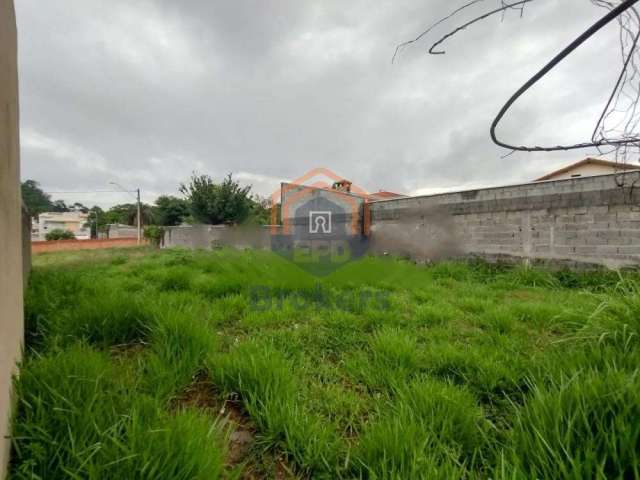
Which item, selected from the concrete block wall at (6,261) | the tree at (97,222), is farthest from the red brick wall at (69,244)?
the concrete block wall at (6,261)

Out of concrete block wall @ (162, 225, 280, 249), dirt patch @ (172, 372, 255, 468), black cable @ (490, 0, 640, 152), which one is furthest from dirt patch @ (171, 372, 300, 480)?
concrete block wall @ (162, 225, 280, 249)

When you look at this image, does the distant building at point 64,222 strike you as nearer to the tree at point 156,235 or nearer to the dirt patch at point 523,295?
the tree at point 156,235

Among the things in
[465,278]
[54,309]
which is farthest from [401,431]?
[465,278]

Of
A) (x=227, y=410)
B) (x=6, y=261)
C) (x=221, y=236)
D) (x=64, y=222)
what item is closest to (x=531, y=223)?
(x=227, y=410)

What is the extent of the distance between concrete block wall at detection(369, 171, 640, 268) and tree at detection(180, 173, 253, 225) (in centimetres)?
905

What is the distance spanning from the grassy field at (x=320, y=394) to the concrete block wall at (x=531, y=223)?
2896 mm

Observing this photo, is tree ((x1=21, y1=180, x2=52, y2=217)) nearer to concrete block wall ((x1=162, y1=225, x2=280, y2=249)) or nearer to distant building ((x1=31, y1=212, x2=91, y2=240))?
distant building ((x1=31, y1=212, x2=91, y2=240))

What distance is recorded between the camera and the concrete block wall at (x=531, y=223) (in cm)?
361

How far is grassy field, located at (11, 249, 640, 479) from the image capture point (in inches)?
27.6

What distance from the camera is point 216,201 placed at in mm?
12625

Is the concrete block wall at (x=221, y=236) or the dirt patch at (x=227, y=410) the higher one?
the concrete block wall at (x=221, y=236)

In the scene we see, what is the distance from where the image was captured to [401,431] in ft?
2.75

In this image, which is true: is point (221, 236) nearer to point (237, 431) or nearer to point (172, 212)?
point (237, 431)

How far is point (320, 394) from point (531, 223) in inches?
191
